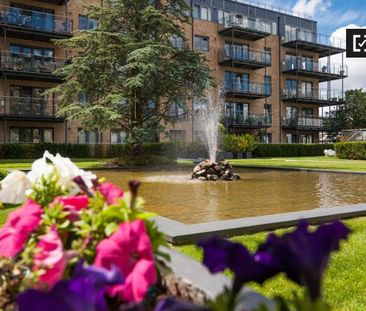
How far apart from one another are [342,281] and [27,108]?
82.0 ft

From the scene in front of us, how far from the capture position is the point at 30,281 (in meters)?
1.23

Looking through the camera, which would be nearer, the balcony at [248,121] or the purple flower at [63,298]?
the purple flower at [63,298]

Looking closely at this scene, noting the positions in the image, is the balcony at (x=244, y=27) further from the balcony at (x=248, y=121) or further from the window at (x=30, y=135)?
the window at (x=30, y=135)

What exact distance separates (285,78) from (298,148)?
30.4 feet

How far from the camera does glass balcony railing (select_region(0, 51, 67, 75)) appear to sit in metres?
24.9

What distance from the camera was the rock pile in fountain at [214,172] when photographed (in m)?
12.1

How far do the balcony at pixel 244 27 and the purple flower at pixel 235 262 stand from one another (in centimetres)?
3648

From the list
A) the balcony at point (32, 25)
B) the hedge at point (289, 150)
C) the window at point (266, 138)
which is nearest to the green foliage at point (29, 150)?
the balcony at point (32, 25)

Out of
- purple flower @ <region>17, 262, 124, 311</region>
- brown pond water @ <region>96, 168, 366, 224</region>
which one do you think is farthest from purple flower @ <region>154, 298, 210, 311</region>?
brown pond water @ <region>96, 168, 366, 224</region>

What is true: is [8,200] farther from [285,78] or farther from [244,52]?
[285,78]

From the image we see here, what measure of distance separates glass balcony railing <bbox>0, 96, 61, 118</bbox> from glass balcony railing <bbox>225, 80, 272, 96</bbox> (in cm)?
1507

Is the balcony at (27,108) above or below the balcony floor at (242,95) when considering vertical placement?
below

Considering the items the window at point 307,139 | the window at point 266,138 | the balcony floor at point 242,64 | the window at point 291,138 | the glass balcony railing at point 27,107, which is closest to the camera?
the glass balcony railing at point 27,107

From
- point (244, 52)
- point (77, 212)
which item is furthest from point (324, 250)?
point (244, 52)
